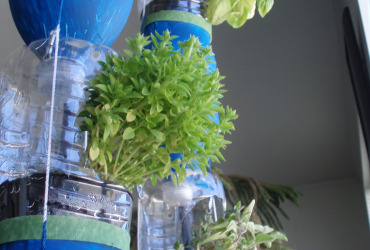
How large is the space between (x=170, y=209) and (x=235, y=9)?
37cm

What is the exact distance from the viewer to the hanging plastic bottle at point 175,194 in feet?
1.85

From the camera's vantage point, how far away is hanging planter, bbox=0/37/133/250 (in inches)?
11.5

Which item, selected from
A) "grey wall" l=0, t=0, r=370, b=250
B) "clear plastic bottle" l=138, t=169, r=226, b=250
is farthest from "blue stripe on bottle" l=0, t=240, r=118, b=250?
"grey wall" l=0, t=0, r=370, b=250

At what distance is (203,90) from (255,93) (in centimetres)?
209

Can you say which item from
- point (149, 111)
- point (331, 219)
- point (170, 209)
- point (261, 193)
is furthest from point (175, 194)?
point (331, 219)

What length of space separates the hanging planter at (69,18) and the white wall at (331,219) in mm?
3054

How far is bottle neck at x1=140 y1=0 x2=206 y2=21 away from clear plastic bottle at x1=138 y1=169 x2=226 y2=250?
302mm

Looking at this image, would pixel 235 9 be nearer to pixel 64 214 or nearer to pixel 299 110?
pixel 64 214

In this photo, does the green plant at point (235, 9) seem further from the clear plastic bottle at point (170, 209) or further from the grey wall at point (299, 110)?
the grey wall at point (299, 110)

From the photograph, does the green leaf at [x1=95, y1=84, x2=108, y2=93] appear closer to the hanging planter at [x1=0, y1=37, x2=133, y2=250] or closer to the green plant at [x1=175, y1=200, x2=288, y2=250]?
the hanging planter at [x1=0, y1=37, x2=133, y2=250]

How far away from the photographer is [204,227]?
50 centimetres

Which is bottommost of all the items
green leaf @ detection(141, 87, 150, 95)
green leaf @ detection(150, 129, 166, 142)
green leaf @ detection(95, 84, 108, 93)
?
green leaf @ detection(150, 129, 166, 142)

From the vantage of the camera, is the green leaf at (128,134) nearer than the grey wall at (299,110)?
Yes

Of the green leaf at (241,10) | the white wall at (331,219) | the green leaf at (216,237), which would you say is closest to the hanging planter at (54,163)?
the green leaf at (216,237)
